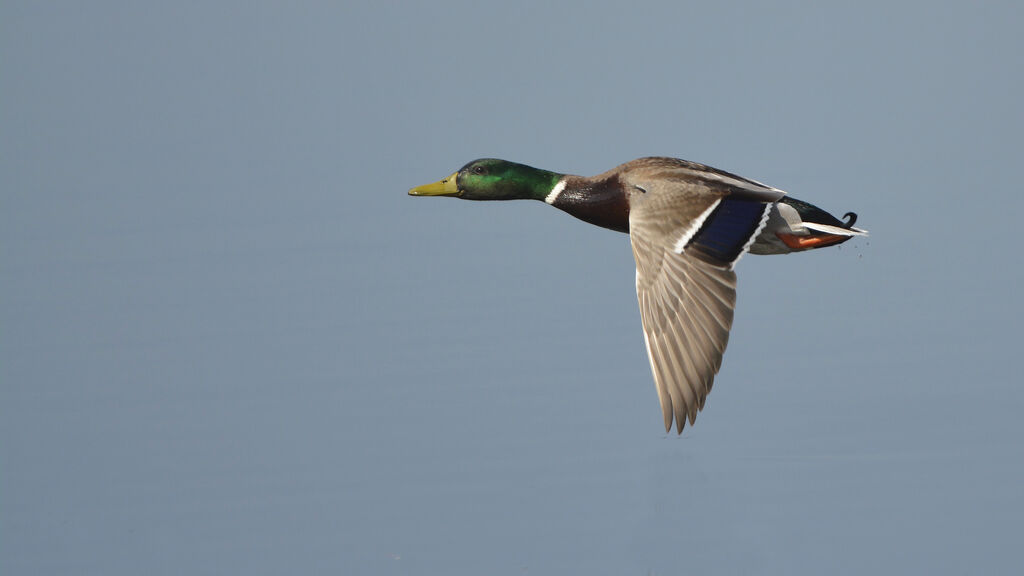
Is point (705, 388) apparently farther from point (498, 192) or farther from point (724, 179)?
point (498, 192)

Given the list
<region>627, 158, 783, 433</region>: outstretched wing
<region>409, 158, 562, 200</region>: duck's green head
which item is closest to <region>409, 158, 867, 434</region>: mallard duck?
<region>627, 158, 783, 433</region>: outstretched wing

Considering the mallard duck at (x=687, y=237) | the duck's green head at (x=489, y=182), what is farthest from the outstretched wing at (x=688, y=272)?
the duck's green head at (x=489, y=182)

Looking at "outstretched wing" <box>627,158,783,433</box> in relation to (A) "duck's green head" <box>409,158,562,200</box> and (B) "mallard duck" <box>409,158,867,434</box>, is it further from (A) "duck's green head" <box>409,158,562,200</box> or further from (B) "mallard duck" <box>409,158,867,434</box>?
(A) "duck's green head" <box>409,158,562,200</box>

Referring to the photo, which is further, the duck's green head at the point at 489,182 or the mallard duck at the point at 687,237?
the duck's green head at the point at 489,182

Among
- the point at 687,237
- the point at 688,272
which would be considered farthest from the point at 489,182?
the point at 688,272

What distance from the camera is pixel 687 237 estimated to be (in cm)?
737

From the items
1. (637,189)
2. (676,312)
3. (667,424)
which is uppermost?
(637,189)

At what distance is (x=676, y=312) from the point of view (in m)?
7.21

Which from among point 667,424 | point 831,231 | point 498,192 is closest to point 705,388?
point 667,424

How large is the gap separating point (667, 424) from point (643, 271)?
0.76 meters

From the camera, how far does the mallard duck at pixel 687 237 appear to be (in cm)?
709

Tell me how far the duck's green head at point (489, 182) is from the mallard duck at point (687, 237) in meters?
0.14

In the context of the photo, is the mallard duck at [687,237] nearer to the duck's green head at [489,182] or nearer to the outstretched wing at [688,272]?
the outstretched wing at [688,272]

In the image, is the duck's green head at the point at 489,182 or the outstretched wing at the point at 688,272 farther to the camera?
the duck's green head at the point at 489,182
